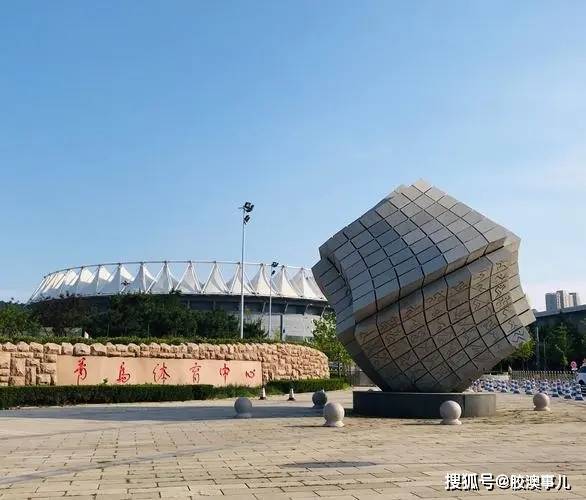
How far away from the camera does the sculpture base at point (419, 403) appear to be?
13719 mm

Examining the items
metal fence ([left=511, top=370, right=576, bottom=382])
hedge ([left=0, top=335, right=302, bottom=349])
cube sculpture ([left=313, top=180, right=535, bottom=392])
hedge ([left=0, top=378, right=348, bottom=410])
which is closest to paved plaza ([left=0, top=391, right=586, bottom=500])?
cube sculpture ([left=313, top=180, right=535, bottom=392])

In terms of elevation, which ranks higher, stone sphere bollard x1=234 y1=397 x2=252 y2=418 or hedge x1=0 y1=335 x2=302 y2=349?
hedge x1=0 y1=335 x2=302 y2=349

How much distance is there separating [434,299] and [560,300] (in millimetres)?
101529

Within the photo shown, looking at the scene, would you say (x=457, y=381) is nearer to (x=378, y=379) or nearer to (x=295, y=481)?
(x=378, y=379)

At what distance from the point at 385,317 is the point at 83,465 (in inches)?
296

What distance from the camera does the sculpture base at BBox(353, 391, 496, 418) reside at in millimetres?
13719

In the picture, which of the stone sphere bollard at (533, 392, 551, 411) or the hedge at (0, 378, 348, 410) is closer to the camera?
the stone sphere bollard at (533, 392, 551, 411)

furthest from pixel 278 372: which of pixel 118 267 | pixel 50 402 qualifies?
pixel 118 267

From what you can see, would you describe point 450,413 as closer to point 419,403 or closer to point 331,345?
point 419,403

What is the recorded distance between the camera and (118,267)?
78.5m

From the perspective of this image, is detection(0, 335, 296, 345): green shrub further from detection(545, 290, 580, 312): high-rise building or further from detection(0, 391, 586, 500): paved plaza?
detection(545, 290, 580, 312): high-rise building

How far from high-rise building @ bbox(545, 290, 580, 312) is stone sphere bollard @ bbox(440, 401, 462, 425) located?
10089 cm

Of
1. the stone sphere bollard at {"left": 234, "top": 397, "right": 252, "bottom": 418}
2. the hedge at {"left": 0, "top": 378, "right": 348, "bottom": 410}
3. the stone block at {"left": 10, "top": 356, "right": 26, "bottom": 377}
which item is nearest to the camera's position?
the stone sphere bollard at {"left": 234, "top": 397, "right": 252, "bottom": 418}

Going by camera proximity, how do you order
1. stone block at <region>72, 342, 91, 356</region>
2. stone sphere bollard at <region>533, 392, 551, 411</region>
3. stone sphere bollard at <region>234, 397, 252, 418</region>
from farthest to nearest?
stone block at <region>72, 342, 91, 356</region>, stone sphere bollard at <region>533, 392, 551, 411</region>, stone sphere bollard at <region>234, 397, 252, 418</region>
